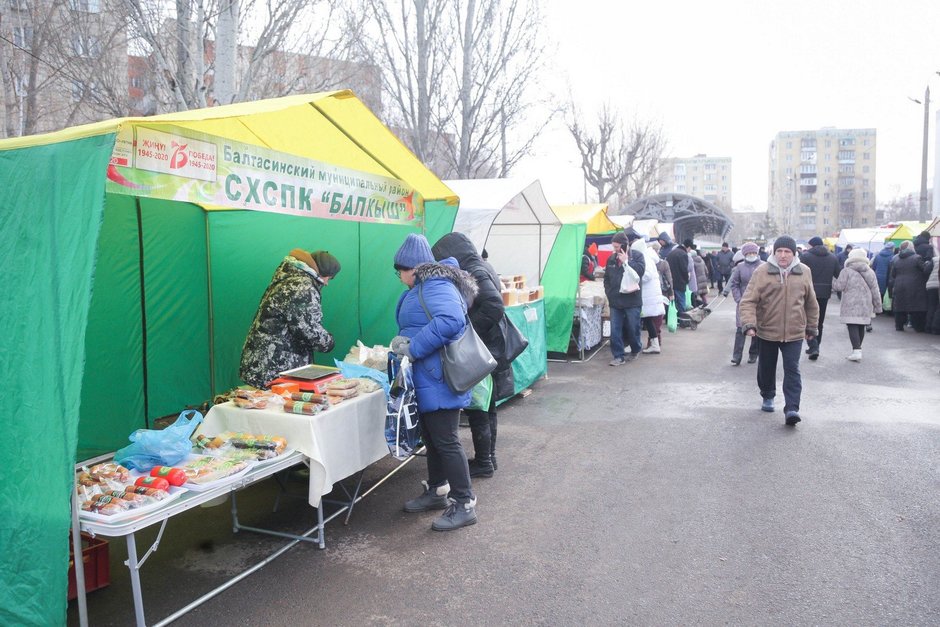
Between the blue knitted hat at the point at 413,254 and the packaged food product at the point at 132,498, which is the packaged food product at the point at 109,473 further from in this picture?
the blue knitted hat at the point at 413,254

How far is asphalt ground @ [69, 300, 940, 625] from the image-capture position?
3395mm

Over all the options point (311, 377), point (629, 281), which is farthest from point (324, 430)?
point (629, 281)

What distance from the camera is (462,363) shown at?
13.6ft

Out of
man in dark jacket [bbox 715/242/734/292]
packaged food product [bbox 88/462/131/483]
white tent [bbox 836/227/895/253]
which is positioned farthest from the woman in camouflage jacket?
white tent [bbox 836/227/895/253]

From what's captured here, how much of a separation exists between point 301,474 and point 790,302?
15.7 feet

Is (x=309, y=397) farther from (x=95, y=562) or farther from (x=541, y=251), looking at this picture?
(x=541, y=251)

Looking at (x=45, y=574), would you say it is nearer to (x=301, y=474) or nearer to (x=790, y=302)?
(x=301, y=474)

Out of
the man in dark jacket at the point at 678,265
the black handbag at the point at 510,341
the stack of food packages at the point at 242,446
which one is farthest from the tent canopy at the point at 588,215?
the stack of food packages at the point at 242,446

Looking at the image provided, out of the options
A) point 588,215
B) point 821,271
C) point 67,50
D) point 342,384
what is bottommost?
point 342,384

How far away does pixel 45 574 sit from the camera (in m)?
2.81

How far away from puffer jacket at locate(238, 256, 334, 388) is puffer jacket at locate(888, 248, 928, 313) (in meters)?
12.3

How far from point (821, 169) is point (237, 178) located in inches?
4320

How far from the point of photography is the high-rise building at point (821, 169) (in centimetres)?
9156

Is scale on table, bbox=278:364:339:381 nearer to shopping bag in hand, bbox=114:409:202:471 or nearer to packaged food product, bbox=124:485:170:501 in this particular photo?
shopping bag in hand, bbox=114:409:202:471
